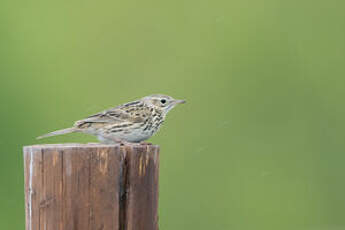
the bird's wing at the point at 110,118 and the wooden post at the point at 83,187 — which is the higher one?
the bird's wing at the point at 110,118

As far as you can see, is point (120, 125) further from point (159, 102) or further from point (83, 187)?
point (83, 187)

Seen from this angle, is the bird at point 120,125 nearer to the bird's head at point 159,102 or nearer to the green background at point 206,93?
the bird's head at point 159,102

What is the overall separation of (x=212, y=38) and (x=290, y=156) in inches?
121

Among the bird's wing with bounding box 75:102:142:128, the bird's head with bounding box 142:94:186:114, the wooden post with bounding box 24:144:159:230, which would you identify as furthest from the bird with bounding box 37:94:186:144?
the wooden post with bounding box 24:144:159:230

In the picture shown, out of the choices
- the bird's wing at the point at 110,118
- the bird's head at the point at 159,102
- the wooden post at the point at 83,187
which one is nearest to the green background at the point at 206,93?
the bird's head at the point at 159,102

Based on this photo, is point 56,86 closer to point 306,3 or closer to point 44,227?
point 306,3

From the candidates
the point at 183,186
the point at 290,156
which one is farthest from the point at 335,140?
the point at 183,186

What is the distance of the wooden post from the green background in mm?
6530

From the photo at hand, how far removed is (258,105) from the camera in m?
13.9

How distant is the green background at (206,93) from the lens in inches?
509

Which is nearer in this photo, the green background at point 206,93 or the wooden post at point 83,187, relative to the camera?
the wooden post at point 83,187

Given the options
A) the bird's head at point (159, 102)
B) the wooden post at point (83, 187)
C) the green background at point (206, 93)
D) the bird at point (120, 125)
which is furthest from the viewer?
the green background at point (206, 93)

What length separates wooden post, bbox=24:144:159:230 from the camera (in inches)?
191

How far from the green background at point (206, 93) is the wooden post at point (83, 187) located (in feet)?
21.4
